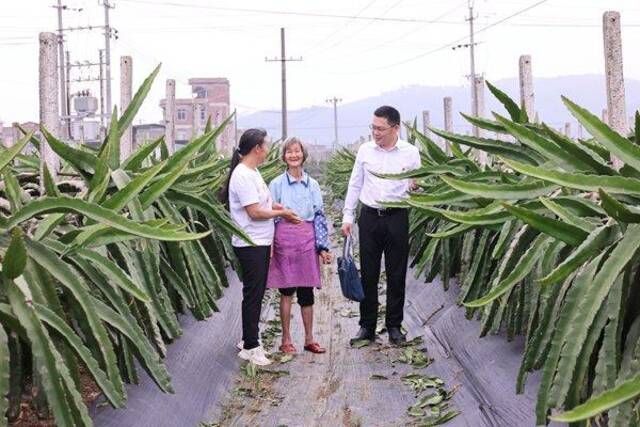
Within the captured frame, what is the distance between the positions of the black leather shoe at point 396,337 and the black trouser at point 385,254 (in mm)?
35

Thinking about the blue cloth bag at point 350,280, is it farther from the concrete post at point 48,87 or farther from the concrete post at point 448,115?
the concrete post at point 448,115

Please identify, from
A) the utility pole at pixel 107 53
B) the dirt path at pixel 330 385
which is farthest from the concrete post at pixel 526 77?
the utility pole at pixel 107 53

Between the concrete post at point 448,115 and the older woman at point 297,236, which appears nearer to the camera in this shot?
the older woman at point 297,236

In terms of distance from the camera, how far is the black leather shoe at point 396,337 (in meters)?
5.09

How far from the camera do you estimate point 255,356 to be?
15.3 feet

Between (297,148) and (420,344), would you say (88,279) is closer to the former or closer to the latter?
(297,148)

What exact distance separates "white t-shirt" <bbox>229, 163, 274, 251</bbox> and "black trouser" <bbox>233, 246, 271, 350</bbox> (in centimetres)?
5

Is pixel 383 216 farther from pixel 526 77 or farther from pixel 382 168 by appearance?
pixel 526 77

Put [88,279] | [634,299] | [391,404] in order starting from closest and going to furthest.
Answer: [634,299]
[88,279]
[391,404]

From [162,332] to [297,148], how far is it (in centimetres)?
140

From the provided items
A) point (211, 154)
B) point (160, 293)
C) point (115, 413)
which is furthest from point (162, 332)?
point (211, 154)

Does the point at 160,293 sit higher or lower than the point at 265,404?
higher

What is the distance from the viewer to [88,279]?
9.71 ft

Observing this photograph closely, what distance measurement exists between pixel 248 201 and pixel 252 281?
46 cm
